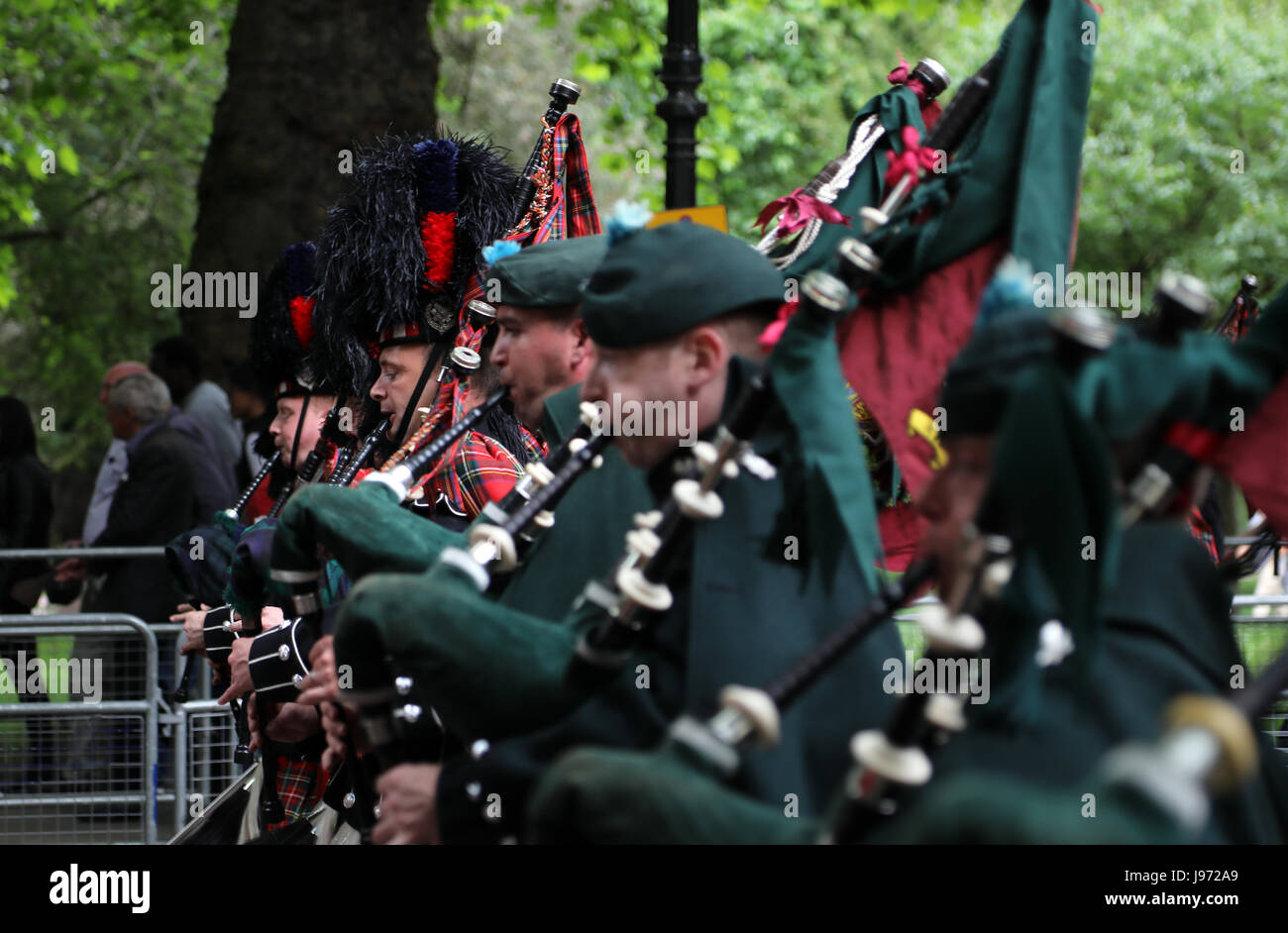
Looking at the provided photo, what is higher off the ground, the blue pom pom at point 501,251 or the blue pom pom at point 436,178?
the blue pom pom at point 436,178

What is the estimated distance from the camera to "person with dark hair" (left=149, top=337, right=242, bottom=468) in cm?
878

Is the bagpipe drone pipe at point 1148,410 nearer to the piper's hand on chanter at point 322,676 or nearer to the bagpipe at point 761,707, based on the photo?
the bagpipe at point 761,707

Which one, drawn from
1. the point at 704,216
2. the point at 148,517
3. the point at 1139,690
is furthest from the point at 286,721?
the point at 148,517

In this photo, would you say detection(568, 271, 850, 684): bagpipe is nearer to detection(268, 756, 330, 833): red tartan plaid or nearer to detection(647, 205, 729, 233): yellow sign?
detection(647, 205, 729, 233): yellow sign

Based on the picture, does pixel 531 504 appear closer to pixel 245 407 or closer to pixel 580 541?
pixel 580 541

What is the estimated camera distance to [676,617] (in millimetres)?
2650

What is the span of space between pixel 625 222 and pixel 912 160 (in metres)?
0.59

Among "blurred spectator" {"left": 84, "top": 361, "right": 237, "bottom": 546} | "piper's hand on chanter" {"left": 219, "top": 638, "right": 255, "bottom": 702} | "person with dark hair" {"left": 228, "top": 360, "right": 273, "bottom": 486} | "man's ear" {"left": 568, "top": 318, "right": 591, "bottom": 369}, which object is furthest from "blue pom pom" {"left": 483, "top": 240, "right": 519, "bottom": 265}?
"blurred spectator" {"left": 84, "top": 361, "right": 237, "bottom": 546}

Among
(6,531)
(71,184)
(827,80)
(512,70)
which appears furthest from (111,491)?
(827,80)

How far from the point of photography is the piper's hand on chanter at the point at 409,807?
2.76 metres

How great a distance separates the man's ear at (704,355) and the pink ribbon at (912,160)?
56cm

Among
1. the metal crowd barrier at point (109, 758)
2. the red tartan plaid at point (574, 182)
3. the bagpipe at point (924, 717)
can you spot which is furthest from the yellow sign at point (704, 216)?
the metal crowd barrier at point (109, 758)

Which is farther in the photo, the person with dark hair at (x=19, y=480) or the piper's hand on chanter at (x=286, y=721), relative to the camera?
the person with dark hair at (x=19, y=480)

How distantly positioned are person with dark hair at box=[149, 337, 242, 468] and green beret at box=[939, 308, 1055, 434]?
23.0 ft
